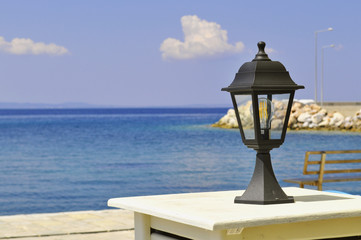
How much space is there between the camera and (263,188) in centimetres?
430

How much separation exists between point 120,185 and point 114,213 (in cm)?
1486

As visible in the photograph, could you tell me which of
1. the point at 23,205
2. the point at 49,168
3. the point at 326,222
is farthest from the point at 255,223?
the point at 49,168

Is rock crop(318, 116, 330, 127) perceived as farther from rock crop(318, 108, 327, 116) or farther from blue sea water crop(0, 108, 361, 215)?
blue sea water crop(0, 108, 361, 215)

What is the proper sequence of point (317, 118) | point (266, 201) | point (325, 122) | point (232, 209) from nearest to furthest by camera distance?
point (232, 209) < point (266, 201) < point (325, 122) < point (317, 118)

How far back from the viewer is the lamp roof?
14.1 feet

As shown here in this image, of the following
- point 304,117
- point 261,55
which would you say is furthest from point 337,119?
point 261,55

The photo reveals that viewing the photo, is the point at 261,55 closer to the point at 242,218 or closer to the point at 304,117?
the point at 242,218

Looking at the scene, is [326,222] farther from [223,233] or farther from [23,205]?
[23,205]

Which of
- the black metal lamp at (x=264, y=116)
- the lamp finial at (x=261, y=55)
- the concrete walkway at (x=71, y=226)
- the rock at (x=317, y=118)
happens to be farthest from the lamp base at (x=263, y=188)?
the rock at (x=317, y=118)

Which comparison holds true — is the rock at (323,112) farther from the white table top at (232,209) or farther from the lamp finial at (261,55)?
the lamp finial at (261,55)

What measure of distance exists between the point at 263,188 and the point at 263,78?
2.24 ft

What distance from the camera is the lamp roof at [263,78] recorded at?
4.30 meters

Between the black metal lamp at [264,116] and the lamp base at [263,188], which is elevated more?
the black metal lamp at [264,116]

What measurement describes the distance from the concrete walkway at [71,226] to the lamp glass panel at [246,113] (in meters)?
3.30
